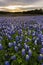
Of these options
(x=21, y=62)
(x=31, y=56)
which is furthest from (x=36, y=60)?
(x=21, y=62)

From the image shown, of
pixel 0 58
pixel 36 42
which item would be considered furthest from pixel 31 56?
pixel 36 42

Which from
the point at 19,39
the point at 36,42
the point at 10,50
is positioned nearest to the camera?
the point at 10,50

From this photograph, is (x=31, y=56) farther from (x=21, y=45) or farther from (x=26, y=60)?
(x=21, y=45)

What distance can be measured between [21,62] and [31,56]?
1.09 feet

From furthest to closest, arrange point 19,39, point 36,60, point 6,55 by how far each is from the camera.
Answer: point 19,39
point 6,55
point 36,60

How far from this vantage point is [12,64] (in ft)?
9.96

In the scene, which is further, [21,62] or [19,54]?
[19,54]

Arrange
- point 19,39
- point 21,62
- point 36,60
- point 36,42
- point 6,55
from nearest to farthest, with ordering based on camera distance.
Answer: point 21,62, point 36,60, point 6,55, point 36,42, point 19,39

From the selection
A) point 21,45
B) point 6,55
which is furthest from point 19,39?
point 6,55

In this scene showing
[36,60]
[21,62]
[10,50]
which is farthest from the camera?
[10,50]

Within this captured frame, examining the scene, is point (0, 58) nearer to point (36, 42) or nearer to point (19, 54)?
point (19, 54)

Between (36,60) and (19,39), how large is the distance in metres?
1.25

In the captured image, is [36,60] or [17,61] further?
[36,60]

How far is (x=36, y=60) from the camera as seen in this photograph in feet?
10.6
